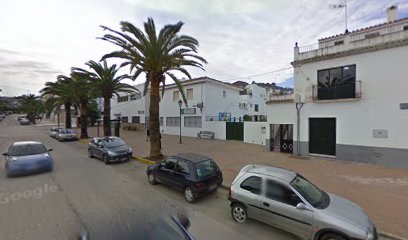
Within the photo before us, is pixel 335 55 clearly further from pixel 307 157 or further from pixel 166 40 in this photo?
pixel 166 40

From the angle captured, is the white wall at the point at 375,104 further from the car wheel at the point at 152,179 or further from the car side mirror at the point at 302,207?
the car wheel at the point at 152,179

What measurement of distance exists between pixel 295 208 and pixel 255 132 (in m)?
14.9

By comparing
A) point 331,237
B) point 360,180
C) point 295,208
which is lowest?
point 360,180

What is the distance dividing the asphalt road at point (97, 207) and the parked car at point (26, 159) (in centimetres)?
36

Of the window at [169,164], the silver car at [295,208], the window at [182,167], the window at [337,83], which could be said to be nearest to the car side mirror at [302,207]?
the silver car at [295,208]

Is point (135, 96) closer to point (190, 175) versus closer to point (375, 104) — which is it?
point (190, 175)

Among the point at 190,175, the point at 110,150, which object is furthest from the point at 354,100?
the point at 110,150

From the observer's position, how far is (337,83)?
12.1 meters

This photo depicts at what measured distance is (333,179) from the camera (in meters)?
8.59

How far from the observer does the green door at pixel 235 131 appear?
802 inches

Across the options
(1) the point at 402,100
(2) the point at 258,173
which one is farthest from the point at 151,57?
(1) the point at 402,100

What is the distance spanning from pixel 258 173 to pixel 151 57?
370 inches

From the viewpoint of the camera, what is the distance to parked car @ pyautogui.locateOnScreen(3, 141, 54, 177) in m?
9.20

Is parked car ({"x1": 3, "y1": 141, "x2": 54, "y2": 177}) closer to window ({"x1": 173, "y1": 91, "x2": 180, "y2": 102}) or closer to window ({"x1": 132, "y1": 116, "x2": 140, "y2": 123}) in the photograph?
window ({"x1": 173, "y1": 91, "x2": 180, "y2": 102})
